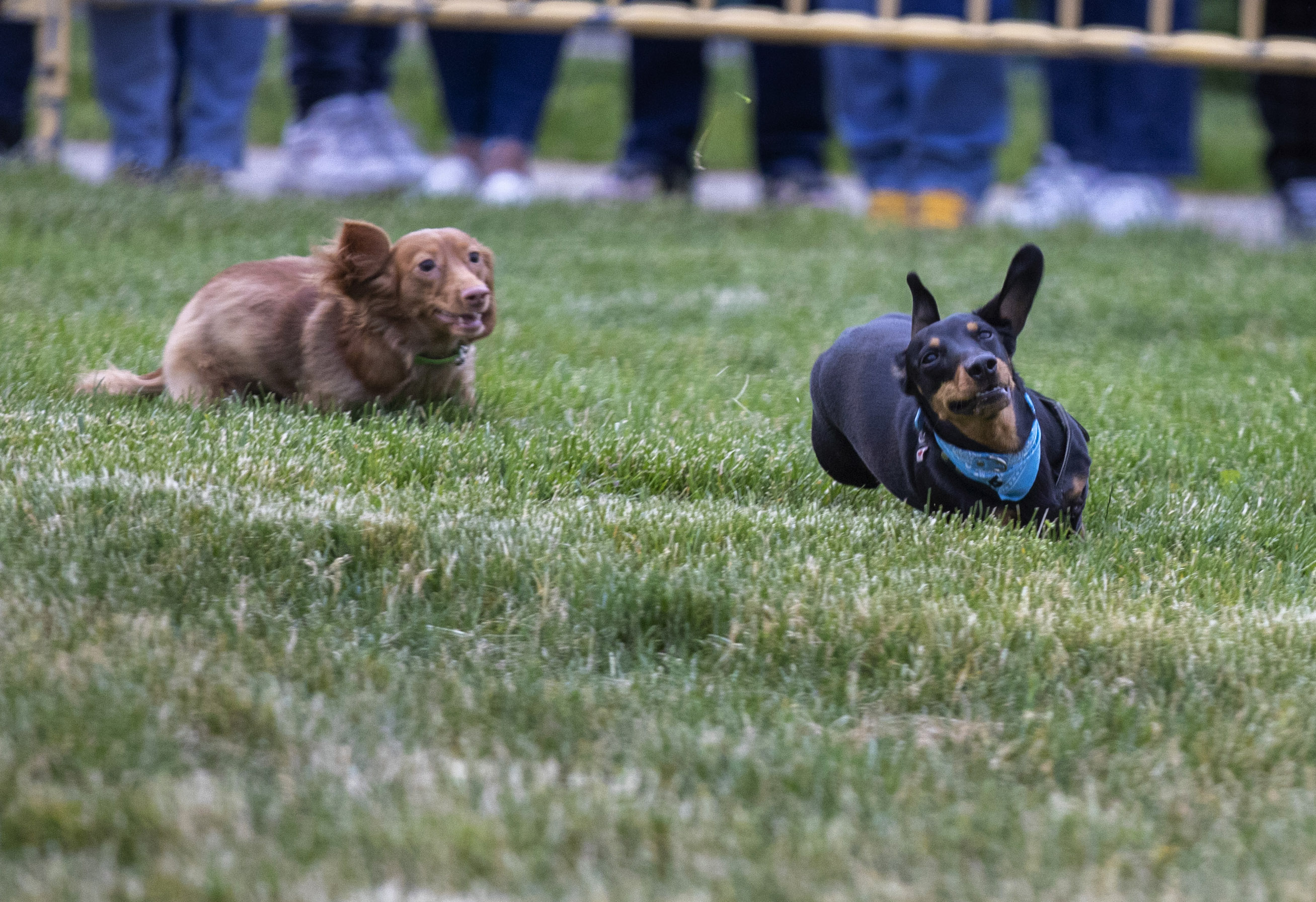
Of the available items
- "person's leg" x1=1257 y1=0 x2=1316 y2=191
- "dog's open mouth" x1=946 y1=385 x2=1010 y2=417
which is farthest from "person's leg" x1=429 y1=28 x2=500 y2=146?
"dog's open mouth" x1=946 y1=385 x2=1010 y2=417

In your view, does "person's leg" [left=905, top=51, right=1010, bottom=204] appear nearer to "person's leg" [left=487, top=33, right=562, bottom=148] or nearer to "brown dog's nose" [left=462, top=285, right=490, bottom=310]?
"person's leg" [left=487, top=33, right=562, bottom=148]

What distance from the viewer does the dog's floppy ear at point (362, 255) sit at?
4.23 m

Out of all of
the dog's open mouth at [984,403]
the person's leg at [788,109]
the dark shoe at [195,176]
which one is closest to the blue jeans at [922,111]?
the person's leg at [788,109]

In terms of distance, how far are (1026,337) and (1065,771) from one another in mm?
4427

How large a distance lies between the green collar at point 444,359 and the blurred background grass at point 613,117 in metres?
8.81

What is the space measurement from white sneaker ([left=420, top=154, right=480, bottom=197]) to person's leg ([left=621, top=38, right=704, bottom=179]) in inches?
39.5

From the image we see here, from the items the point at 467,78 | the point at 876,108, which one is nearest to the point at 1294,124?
the point at 876,108

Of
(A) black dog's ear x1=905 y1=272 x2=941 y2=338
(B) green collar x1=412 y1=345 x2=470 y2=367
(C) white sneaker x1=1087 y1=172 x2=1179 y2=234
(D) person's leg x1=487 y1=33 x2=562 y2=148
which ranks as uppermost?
(D) person's leg x1=487 y1=33 x2=562 y2=148

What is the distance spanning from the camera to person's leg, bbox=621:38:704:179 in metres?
9.81

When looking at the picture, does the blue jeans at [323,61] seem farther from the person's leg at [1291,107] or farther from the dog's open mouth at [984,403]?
the dog's open mouth at [984,403]

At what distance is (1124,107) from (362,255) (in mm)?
6977

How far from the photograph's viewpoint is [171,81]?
9.73m

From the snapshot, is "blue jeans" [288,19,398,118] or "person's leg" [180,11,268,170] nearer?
"blue jeans" [288,19,398,118]

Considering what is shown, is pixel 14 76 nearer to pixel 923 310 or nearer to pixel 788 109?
pixel 788 109
